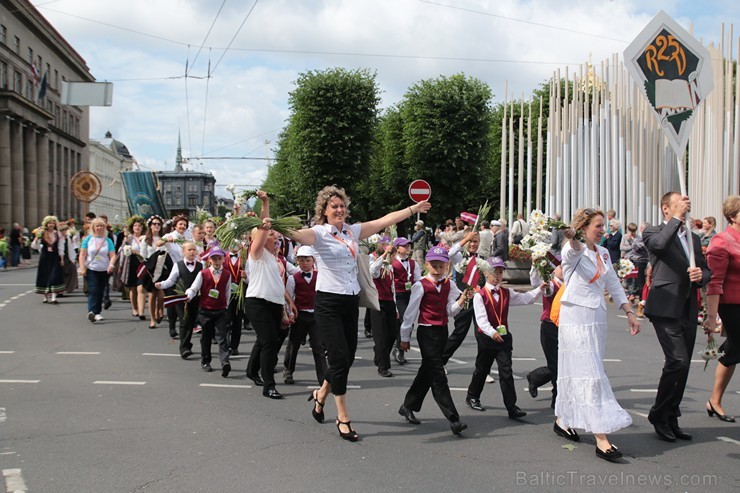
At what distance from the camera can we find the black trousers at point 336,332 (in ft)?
20.5

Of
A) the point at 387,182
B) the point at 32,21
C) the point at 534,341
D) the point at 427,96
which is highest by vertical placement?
the point at 32,21

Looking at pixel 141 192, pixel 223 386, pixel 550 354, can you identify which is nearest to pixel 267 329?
pixel 223 386

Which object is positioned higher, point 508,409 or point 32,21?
point 32,21

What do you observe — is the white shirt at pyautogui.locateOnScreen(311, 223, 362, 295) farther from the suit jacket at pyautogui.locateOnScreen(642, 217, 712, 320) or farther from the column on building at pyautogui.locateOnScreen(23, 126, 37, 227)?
the column on building at pyautogui.locateOnScreen(23, 126, 37, 227)

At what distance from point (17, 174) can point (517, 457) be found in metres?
56.8

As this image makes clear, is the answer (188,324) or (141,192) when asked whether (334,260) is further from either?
(141,192)

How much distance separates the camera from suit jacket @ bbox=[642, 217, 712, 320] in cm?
616

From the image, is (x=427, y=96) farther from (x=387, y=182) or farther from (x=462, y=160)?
(x=387, y=182)

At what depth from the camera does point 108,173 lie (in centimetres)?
11081

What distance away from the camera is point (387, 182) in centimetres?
4859

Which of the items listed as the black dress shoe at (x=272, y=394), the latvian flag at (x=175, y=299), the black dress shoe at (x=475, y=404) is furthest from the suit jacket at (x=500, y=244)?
the black dress shoe at (x=272, y=394)

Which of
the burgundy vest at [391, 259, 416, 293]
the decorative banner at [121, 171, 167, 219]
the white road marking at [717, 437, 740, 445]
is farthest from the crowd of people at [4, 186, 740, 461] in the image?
the decorative banner at [121, 171, 167, 219]

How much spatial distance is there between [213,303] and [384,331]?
2227 millimetres

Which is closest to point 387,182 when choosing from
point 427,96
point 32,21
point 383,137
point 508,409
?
point 383,137
